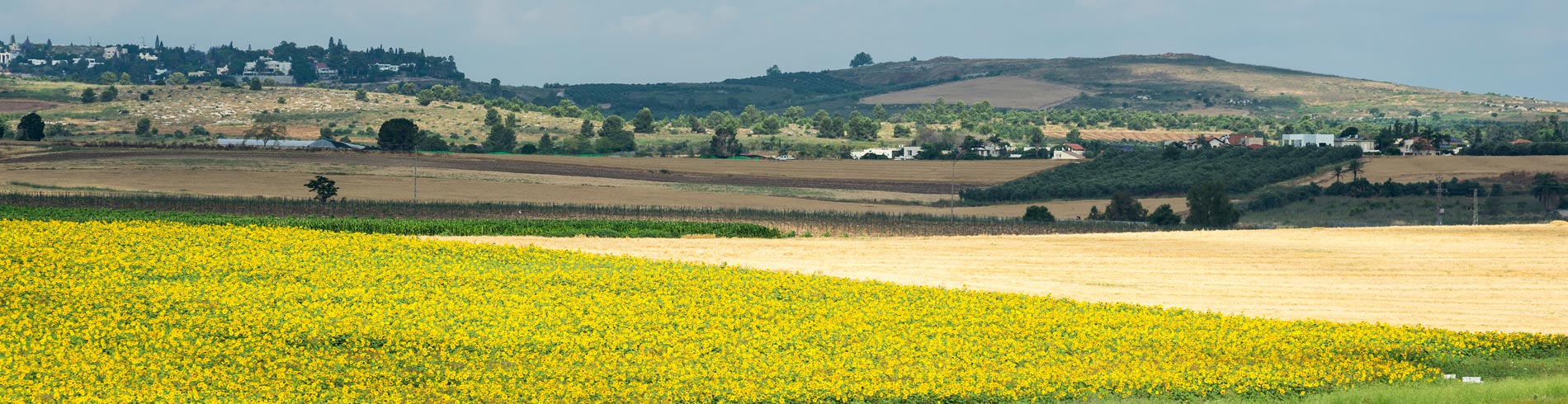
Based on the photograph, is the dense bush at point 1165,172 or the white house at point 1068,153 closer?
the dense bush at point 1165,172

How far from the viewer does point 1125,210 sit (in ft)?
323

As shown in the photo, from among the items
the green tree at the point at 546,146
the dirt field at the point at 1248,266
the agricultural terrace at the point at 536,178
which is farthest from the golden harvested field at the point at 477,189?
the dirt field at the point at 1248,266

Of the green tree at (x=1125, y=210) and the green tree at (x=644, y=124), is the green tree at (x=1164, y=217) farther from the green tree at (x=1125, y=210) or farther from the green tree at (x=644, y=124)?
the green tree at (x=644, y=124)

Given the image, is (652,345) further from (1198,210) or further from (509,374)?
(1198,210)

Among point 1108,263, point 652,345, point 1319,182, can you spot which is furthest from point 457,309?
point 1319,182

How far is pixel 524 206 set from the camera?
91.2m

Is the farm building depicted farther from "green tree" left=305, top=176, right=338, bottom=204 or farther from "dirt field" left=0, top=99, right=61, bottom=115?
"green tree" left=305, top=176, right=338, bottom=204

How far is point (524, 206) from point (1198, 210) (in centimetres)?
4265

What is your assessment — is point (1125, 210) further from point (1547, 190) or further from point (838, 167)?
point (838, 167)

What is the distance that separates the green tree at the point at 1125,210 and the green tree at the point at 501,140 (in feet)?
240

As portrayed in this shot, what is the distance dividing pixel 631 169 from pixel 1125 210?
4529 cm

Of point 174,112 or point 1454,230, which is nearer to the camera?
point 1454,230

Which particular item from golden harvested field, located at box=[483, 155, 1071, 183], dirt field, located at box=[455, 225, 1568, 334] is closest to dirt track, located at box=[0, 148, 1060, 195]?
golden harvested field, located at box=[483, 155, 1071, 183]

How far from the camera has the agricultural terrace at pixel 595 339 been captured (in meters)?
24.0
